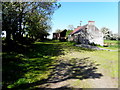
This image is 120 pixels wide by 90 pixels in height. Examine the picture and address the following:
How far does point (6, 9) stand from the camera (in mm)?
12164

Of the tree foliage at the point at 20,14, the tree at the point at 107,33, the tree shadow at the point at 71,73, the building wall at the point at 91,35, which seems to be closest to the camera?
the tree shadow at the point at 71,73

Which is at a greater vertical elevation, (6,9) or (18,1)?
(18,1)

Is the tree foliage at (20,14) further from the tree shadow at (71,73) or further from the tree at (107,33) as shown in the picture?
the tree at (107,33)

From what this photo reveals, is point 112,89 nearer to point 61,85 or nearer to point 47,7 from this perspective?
point 61,85

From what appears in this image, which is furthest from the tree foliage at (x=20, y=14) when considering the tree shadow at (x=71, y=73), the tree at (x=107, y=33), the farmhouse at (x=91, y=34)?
the tree at (x=107, y=33)

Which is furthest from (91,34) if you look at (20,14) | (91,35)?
(20,14)

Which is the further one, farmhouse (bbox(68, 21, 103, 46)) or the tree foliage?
farmhouse (bbox(68, 21, 103, 46))

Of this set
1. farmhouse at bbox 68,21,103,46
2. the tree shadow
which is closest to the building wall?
farmhouse at bbox 68,21,103,46

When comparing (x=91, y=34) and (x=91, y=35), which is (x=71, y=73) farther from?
(x=91, y=34)

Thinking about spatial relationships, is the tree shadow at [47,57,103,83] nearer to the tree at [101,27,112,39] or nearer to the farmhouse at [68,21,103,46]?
the farmhouse at [68,21,103,46]

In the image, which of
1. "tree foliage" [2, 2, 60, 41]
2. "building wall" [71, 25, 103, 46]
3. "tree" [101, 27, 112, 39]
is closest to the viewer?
"tree foliage" [2, 2, 60, 41]

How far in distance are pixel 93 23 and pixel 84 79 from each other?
111ft

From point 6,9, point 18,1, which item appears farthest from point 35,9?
point 6,9

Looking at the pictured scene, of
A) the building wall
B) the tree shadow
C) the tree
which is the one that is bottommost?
the tree shadow
